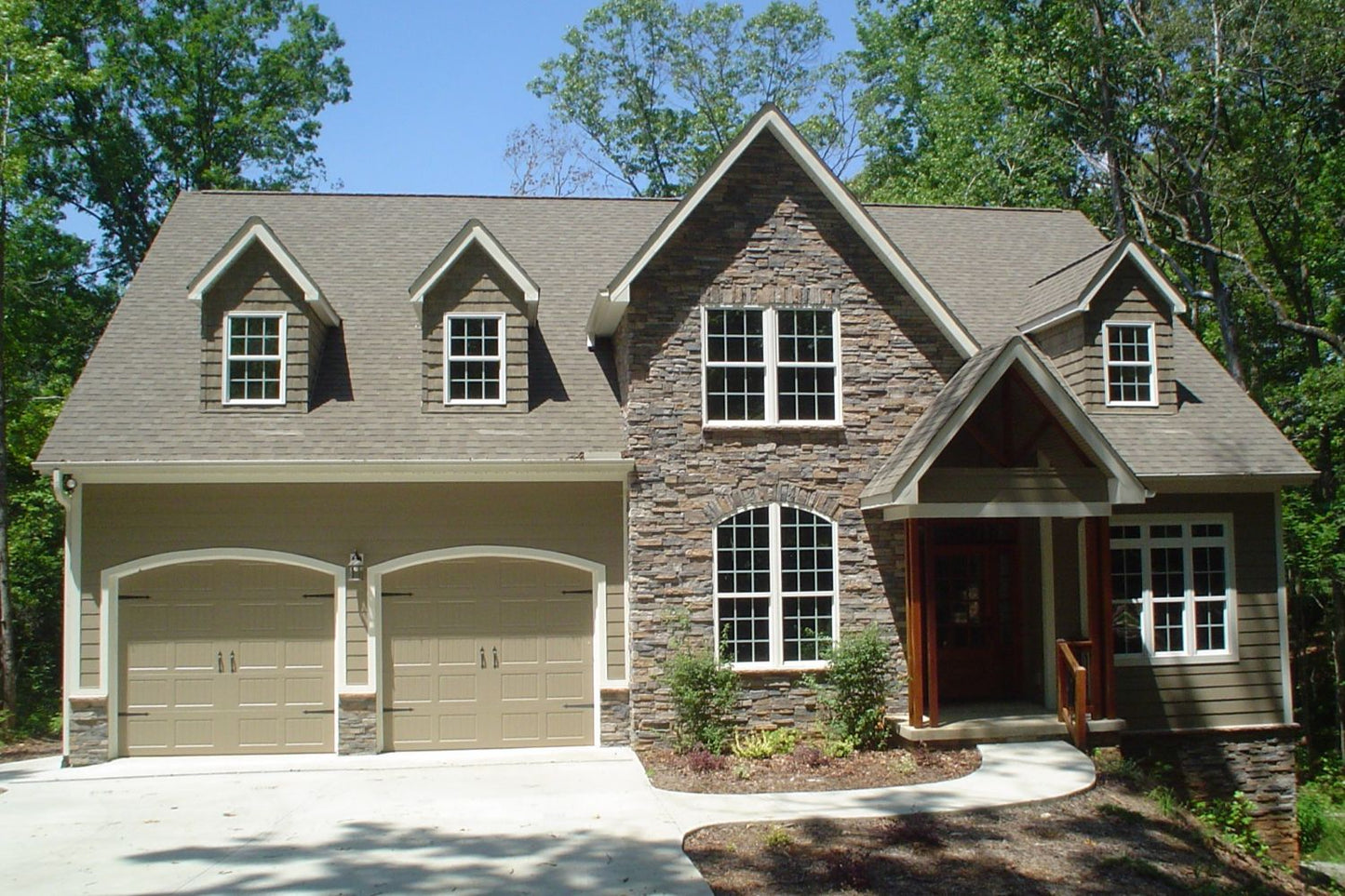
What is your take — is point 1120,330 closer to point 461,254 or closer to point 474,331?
point 474,331

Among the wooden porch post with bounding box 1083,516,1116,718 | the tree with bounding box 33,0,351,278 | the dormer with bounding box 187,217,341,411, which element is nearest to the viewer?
the wooden porch post with bounding box 1083,516,1116,718

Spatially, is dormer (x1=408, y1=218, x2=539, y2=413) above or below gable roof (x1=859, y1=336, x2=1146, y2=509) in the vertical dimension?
above

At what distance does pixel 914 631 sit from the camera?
13.4m

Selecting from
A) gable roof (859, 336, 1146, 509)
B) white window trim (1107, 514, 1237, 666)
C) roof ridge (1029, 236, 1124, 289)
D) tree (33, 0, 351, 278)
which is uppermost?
tree (33, 0, 351, 278)

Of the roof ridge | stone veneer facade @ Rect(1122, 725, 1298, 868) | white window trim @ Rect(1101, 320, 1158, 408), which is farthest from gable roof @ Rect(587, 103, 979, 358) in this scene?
stone veneer facade @ Rect(1122, 725, 1298, 868)

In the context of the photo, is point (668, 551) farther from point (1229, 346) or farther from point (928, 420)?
point (1229, 346)

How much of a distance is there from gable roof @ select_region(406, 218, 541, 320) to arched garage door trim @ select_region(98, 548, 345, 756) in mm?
3708

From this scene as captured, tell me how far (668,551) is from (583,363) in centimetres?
342

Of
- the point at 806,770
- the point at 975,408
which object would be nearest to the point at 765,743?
the point at 806,770

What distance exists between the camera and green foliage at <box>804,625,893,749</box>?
1337 centimetres

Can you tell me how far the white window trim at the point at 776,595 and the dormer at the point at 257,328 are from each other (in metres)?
5.84

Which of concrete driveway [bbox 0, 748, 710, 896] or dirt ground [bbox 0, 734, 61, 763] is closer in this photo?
concrete driveway [bbox 0, 748, 710, 896]

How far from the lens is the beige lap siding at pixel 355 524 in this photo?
45.9 ft

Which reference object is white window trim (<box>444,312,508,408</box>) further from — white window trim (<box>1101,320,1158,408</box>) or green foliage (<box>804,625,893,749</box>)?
white window trim (<box>1101,320,1158,408</box>)
